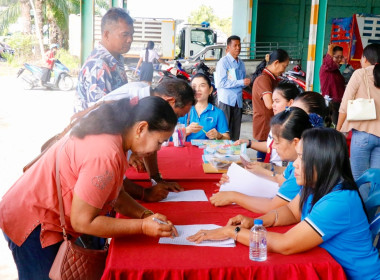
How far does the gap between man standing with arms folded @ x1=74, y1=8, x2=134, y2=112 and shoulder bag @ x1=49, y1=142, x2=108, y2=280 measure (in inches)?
37.3

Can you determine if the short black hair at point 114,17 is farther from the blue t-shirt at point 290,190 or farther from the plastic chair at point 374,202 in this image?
the plastic chair at point 374,202

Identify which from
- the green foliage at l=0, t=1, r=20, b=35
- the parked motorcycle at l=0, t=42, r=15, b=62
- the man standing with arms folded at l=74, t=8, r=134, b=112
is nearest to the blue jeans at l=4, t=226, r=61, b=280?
the man standing with arms folded at l=74, t=8, r=134, b=112

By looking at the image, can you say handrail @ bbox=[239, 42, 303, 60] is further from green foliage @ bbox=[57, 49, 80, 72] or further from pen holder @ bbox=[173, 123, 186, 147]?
green foliage @ bbox=[57, 49, 80, 72]

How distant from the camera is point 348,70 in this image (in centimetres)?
960

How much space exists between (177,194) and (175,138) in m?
1.18

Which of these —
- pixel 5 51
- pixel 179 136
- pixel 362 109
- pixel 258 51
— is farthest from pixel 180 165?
pixel 5 51

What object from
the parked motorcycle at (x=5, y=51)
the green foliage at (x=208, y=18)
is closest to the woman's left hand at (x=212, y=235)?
the parked motorcycle at (x=5, y=51)

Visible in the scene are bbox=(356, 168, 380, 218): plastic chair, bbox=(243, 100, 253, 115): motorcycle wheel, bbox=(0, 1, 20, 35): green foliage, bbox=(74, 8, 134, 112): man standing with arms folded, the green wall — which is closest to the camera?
bbox=(356, 168, 380, 218): plastic chair

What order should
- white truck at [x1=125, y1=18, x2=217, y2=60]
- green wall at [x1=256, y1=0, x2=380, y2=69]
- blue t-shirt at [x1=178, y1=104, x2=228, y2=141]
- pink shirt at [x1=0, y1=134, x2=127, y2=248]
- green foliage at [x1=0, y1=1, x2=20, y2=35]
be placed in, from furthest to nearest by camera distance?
green foliage at [x1=0, y1=1, x2=20, y2=35], white truck at [x1=125, y1=18, x2=217, y2=60], green wall at [x1=256, y1=0, x2=380, y2=69], blue t-shirt at [x1=178, y1=104, x2=228, y2=141], pink shirt at [x1=0, y1=134, x2=127, y2=248]

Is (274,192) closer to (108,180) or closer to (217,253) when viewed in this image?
(217,253)

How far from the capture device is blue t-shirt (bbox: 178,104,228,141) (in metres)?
3.47

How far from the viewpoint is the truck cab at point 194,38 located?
1341cm

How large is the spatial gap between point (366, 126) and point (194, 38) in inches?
428

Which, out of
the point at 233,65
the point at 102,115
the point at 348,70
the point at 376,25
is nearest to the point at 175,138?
the point at 102,115
